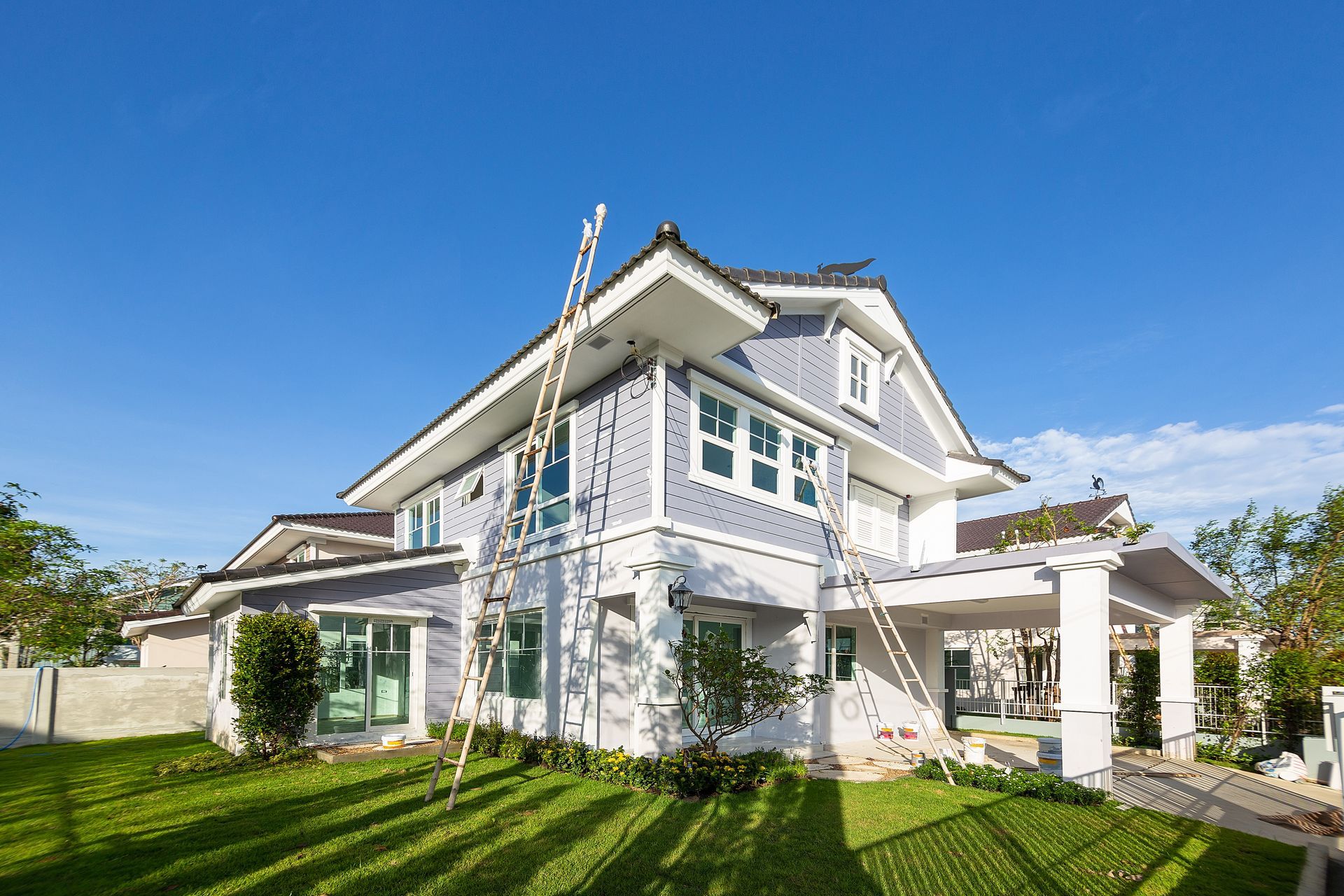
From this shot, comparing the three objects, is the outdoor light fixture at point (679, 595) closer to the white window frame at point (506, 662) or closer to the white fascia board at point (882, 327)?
the white window frame at point (506, 662)

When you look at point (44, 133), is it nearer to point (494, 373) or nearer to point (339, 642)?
point (494, 373)

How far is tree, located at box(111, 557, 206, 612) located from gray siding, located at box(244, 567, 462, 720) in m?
21.6

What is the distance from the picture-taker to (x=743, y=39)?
1105cm

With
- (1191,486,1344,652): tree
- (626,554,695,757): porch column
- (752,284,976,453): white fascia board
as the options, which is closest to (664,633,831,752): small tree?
(626,554,695,757): porch column

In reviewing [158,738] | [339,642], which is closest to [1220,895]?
[339,642]

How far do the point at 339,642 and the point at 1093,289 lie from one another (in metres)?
15.7

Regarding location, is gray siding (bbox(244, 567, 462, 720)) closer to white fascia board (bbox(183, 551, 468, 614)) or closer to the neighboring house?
white fascia board (bbox(183, 551, 468, 614))

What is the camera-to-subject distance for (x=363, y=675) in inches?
464

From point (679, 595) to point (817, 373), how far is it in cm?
524

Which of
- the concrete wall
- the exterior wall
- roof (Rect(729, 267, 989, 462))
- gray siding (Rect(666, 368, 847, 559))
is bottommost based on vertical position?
the concrete wall

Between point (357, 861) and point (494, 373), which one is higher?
point (494, 373)

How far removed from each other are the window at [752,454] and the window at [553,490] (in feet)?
7.16

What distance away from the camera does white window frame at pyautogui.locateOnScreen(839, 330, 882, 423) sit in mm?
12484

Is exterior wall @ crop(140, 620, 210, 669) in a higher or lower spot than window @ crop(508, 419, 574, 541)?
lower
